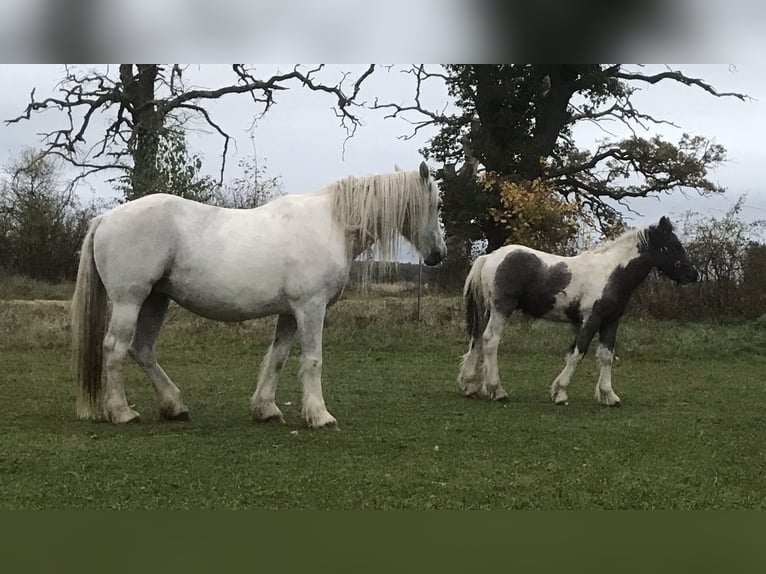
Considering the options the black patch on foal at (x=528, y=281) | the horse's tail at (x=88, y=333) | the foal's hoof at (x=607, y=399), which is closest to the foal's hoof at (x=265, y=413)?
the horse's tail at (x=88, y=333)

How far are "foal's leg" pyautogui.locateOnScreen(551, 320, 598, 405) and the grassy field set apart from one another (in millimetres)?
161

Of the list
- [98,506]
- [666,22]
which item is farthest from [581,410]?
[666,22]

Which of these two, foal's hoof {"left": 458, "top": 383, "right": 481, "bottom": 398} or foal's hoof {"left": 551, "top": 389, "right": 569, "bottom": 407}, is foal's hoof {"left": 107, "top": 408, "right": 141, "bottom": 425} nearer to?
foal's hoof {"left": 458, "top": 383, "right": 481, "bottom": 398}

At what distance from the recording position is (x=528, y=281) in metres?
7.97

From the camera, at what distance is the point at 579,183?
2148 centimetres

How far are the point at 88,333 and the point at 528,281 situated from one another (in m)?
4.50

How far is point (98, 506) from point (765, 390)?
798 cm

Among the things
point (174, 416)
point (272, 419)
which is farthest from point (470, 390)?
point (174, 416)

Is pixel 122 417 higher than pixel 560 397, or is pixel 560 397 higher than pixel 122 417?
pixel 560 397

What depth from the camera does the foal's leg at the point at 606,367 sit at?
7.60 metres

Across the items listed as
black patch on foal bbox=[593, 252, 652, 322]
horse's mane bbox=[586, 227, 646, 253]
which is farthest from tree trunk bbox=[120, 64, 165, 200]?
black patch on foal bbox=[593, 252, 652, 322]

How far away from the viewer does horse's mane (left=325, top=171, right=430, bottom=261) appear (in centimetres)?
607

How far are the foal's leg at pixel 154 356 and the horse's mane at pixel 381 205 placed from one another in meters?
1.74

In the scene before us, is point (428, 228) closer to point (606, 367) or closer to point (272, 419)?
point (272, 419)
